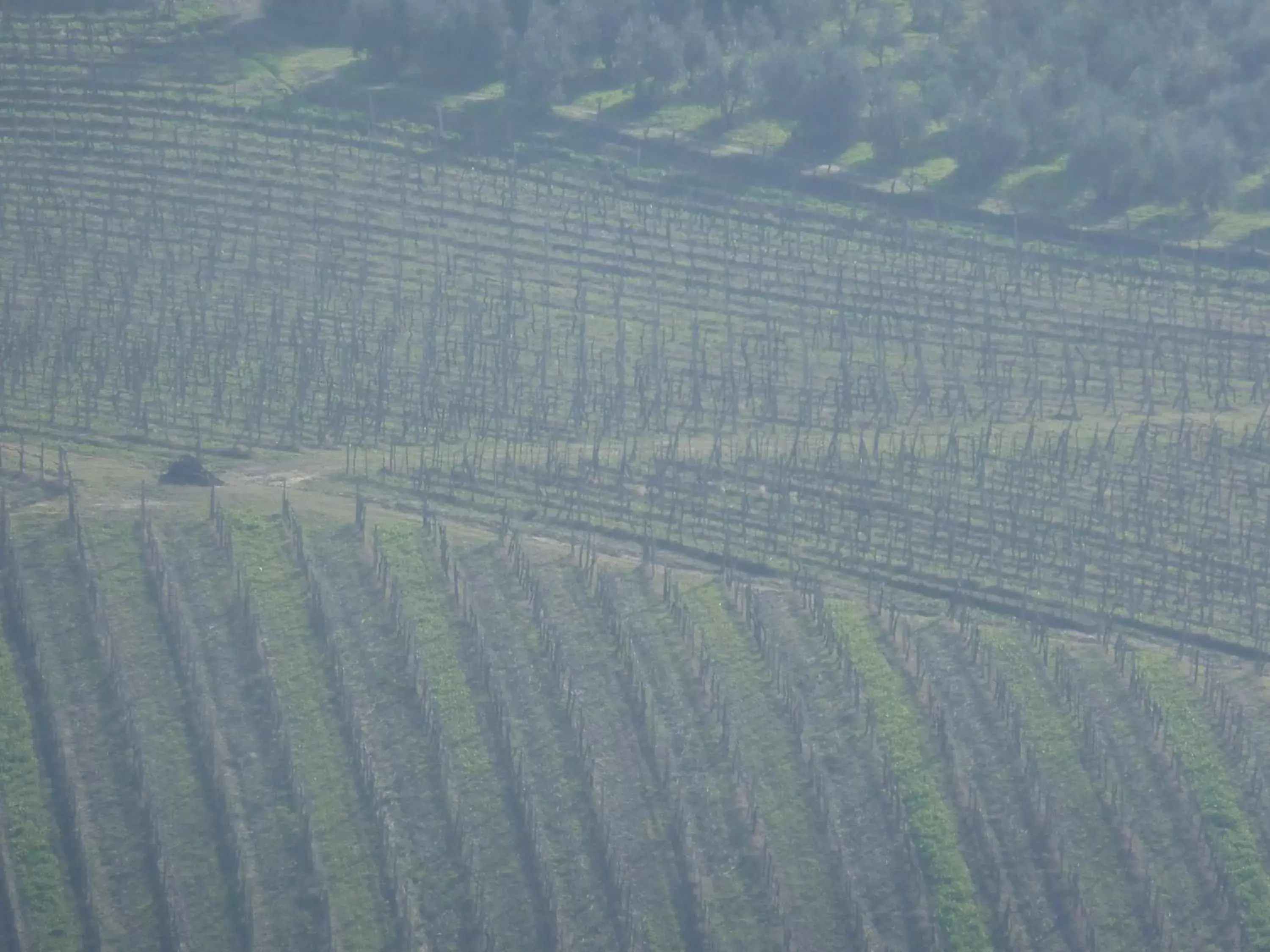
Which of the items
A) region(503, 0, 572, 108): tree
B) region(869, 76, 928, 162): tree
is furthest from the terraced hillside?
region(503, 0, 572, 108): tree

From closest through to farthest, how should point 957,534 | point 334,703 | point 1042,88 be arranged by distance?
1. point 334,703
2. point 957,534
3. point 1042,88

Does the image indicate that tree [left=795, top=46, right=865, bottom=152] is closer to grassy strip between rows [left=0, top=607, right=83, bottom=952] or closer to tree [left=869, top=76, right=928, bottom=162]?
tree [left=869, top=76, right=928, bottom=162]

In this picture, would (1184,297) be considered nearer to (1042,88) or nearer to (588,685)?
(1042,88)

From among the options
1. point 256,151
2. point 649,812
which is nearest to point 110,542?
point 649,812

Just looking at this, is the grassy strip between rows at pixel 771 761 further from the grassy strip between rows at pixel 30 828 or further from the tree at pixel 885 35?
the tree at pixel 885 35

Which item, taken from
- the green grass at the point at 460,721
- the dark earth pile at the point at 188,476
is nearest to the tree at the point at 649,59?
the dark earth pile at the point at 188,476
